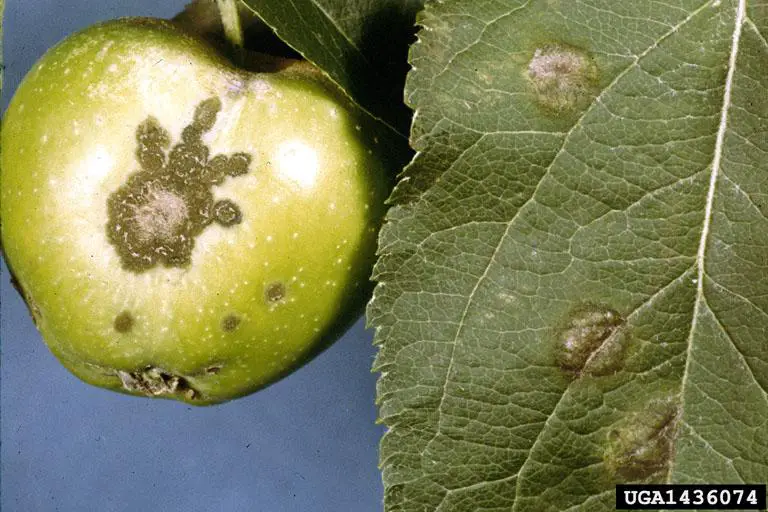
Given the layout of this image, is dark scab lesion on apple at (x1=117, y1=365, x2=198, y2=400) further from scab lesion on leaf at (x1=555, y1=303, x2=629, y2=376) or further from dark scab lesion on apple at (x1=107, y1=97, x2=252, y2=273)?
scab lesion on leaf at (x1=555, y1=303, x2=629, y2=376)

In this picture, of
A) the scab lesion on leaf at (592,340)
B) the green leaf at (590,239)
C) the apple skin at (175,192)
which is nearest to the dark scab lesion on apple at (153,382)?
the apple skin at (175,192)

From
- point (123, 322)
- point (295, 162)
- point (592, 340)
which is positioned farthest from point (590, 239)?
point (123, 322)

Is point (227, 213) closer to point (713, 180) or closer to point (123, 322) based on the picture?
point (123, 322)

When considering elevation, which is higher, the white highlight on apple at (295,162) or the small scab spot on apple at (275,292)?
the white highlight on apple at (295,162)

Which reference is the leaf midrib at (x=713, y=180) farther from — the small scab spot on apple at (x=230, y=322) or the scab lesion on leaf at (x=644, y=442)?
the small scab spot on apple at (x=230, y=322)

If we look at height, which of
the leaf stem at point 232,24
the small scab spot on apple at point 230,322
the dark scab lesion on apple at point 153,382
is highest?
the leaf stem at point 232,24

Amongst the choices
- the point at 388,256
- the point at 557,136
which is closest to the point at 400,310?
the point at 388,256
